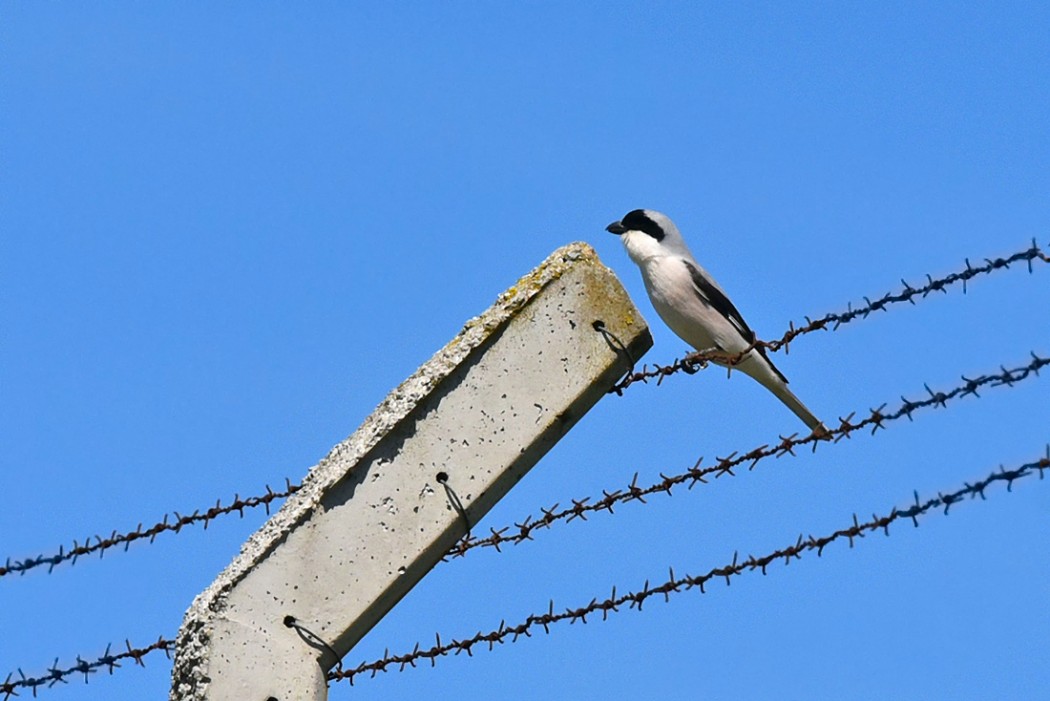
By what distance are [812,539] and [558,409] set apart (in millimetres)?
A: 730

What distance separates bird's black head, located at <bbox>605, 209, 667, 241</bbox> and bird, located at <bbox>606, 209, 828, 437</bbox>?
8 centimetres

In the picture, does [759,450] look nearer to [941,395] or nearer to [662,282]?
[941,395]

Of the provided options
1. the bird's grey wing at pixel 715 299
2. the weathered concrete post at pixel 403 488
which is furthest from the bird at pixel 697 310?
the weathered concrete post at pixel 403 488

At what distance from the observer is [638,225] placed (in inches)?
309

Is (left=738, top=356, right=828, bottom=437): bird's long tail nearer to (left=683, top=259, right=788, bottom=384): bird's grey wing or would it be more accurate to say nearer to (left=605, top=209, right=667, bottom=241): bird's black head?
(left=683, top=259, right=788, bottom=384): bird's grey wing

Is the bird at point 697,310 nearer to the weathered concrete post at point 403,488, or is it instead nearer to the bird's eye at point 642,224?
the bird's eye at point 642,224

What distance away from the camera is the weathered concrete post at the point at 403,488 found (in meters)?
3.73

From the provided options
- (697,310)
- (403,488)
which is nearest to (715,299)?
(697,310)

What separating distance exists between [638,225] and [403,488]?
14.1 feet

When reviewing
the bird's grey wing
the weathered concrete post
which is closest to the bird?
the bird's grey wing

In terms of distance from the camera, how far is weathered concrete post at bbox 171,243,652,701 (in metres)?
3.73

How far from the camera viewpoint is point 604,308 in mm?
3861

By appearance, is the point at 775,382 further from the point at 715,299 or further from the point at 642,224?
the point at 642,224

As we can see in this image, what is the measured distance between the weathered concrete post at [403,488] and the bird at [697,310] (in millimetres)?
3236
